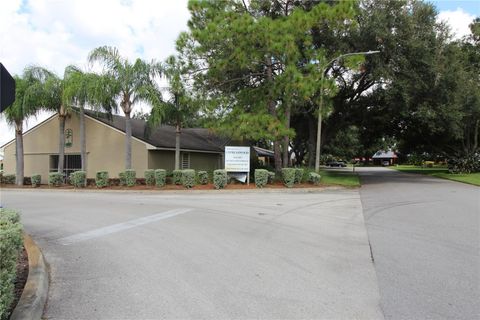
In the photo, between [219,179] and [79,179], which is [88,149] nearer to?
[79,179]

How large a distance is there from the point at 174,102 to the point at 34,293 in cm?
2034

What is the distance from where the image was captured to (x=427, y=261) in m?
6.74

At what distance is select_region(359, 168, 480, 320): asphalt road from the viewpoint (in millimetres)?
4754

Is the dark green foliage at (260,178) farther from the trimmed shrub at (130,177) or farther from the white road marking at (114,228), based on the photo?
the white road marking at (114,228)

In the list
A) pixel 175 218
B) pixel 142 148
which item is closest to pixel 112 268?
pixel 175 218

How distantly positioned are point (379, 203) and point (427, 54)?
1373 centimetres

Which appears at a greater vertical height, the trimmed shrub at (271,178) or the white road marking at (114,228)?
the trimmed shrub at (271,178)

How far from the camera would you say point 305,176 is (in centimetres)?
2364

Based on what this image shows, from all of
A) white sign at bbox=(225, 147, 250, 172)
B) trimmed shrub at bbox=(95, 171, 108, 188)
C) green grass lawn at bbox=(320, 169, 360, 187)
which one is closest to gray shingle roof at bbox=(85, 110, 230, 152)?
white sign at bbox=(225, 147, 250, 172)

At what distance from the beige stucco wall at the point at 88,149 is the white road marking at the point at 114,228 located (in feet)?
50.4

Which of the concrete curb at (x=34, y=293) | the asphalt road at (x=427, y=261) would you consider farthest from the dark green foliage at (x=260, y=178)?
the concrete curb at (x=34, y=293)

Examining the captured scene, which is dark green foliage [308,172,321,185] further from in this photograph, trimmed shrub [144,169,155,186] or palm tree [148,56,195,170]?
trimmed shrub [144,169,155,186]

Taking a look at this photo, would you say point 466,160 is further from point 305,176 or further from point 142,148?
point 142,148

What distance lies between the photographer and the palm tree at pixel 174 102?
22.8 meters
